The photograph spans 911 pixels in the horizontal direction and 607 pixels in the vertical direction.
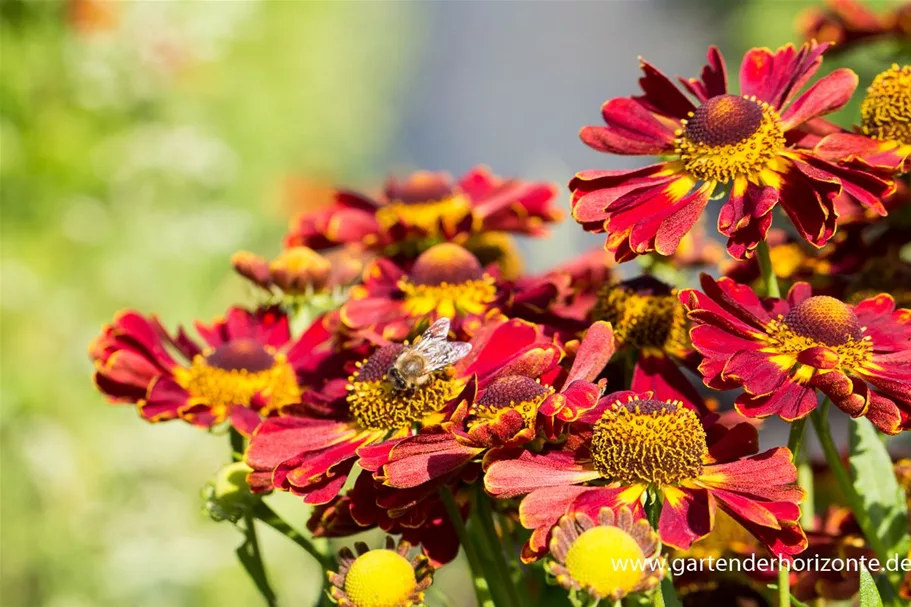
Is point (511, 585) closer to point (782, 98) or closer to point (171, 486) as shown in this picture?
point (782, 98)

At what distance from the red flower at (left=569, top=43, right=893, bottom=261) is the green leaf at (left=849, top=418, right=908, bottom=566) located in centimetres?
18

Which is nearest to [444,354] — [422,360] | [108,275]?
[422,360]

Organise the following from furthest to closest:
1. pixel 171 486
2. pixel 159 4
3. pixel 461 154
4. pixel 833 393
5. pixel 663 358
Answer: pixel 461 154 → pixel 159 4 → pixel 171 486 → pixel 663 358 → pixel 833 393

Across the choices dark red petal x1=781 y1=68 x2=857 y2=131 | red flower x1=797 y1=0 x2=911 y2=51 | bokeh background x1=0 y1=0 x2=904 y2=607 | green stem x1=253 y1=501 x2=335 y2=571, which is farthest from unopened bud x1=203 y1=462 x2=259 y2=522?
bokeh background x1=0 y1=0 x2=904 y2=607

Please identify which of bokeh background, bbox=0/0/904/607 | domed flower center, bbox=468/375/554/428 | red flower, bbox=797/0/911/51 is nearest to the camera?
domed flower center, bbox=468/375/554/428

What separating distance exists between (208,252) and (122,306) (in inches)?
14.7

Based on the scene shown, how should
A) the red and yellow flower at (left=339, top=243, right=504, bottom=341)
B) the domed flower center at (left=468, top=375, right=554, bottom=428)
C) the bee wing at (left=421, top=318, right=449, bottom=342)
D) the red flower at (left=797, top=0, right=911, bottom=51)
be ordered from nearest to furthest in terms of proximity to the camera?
the domed flower center at (left=468, top=375, right=554, bottom=428), the bee wing at (left=421, top=318, right=449, bottom=342), the red and yellow flower at (left=339, top=243, right=504, bottom=341), the red flower at (left=797, top=0, right=911, bottom=51)

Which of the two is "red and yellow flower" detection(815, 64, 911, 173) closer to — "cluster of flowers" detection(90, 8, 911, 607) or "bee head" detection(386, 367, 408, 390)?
"cluster of flowers" detection(90, 8, 911, 607)

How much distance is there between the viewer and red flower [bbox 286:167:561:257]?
3.42 ft

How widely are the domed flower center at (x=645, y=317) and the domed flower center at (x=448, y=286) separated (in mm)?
110

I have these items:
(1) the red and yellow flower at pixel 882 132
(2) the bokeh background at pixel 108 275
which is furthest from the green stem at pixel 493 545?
(2) the bokeh background at pixel 108 275

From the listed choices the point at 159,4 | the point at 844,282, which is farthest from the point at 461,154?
the point at 844,282

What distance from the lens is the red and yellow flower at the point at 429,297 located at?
0.87 meters

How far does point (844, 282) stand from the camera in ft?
3.16
